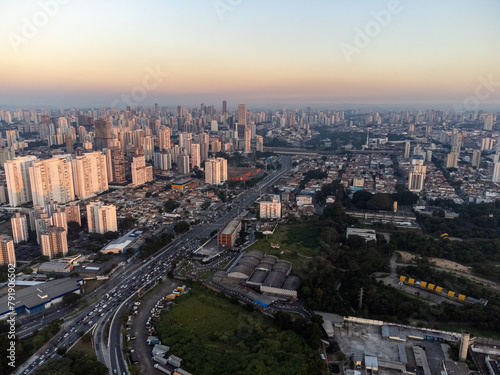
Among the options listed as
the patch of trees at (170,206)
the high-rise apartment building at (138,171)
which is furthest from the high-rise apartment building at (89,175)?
the patch of trees at (170,206)

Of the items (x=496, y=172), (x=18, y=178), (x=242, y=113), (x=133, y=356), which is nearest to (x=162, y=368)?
(x=133, y=356)

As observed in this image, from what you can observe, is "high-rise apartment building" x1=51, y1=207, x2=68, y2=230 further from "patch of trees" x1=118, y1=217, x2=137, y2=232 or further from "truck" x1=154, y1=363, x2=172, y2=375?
"truck" x1=154, y1=363, x2=172, y2=375

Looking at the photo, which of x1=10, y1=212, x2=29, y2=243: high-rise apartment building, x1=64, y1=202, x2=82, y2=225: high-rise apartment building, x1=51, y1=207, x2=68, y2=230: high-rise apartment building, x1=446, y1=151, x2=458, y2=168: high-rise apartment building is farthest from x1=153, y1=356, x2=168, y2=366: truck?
x1=446, y1=151, x2=458, y2=168: high-rise apartment building

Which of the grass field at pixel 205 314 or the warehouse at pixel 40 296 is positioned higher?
the warehouse at pixel 40 296

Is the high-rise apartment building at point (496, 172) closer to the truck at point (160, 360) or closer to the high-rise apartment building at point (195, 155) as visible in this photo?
the high-rise apartment building at point (195, 155)

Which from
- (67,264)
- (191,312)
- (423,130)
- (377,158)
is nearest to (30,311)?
(67,264)
